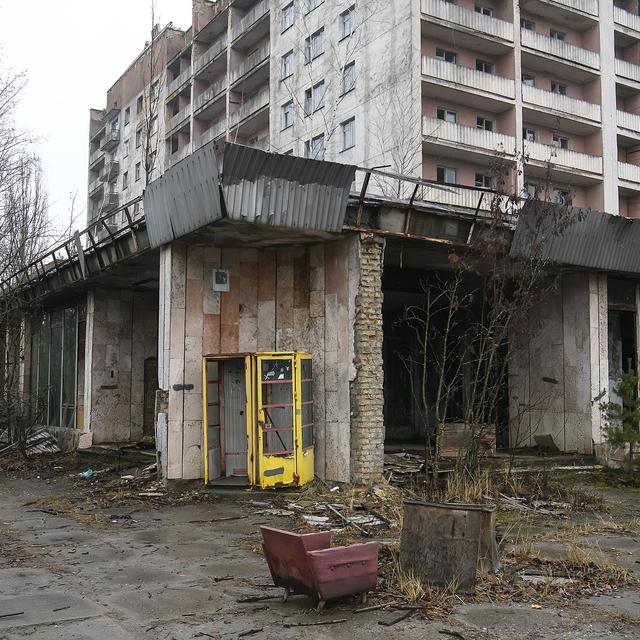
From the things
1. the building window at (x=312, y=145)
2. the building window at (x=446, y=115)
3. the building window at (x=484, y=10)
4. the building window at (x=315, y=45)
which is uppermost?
the building window at (x=484, y=10)

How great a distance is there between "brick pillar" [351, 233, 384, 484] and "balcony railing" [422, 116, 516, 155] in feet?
64.1

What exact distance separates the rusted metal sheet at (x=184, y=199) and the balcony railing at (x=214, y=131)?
104 ft

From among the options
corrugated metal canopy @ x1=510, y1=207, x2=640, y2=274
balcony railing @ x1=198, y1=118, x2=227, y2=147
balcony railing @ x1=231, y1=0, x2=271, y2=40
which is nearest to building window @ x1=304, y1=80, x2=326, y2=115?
balcony railing @ x1=231, y1=0, x2=271, y2=40

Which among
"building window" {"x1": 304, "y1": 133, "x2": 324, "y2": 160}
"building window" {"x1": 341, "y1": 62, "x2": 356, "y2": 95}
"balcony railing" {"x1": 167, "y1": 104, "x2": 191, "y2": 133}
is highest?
"balcony railing" {"x1": 167, "y1": 104, "x2": 191, "y2": 133}

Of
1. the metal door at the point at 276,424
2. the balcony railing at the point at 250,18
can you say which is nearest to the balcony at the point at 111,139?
the balcony railing at the point at 250,18

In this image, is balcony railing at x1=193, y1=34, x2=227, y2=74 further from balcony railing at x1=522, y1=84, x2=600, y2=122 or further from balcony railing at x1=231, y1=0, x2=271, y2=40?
balcony railing at x1=522, y1=84, x2=600, y2=122

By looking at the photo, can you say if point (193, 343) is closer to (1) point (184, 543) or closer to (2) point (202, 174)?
(2) point (202, 174)

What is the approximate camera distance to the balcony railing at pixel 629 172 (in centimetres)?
3816

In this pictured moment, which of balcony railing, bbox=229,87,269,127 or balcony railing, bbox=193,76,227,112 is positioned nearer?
balcony railing, bbox=229,87,269,127

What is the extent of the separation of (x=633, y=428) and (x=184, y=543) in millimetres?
10202

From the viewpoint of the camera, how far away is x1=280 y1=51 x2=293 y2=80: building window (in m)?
37.5

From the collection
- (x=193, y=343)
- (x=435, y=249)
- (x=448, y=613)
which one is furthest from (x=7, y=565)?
(x=435, y=249)

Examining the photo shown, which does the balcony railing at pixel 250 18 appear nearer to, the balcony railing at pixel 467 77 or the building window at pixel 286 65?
the building window at pixel 286 65

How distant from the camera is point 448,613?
5.90 m
